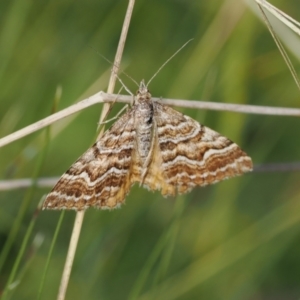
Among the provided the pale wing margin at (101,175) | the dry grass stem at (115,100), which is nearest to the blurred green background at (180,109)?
the pale wing margin at (101,175)

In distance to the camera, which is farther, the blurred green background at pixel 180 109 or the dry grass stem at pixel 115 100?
the blurred green background at pixel 180 109

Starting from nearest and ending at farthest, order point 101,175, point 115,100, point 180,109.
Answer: point 115,100
point 101,175
point 180,109

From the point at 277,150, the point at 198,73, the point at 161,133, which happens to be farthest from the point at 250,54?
the point at 161,133

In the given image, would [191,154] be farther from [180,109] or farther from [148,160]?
[180,109]

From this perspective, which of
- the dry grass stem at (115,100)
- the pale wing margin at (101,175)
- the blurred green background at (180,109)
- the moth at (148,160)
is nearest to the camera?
the dry grass stem at (115,100)

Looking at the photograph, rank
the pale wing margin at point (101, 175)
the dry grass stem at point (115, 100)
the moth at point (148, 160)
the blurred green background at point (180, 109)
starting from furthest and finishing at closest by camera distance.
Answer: the blurred green background at point (180, 109)
the moth at point (148, 160)
the pale wing margin at point (101, 175)
the dry grass stem at point (115, 100)

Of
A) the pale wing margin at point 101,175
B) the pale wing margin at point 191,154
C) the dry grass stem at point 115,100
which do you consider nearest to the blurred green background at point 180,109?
the pale wing margin at point 191,154

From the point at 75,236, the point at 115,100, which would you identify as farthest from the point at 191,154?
the point at 75,236

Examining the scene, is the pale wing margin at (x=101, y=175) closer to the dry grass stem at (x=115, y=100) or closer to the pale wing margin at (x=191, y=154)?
the pale wing margin at (x=191, y=154)
